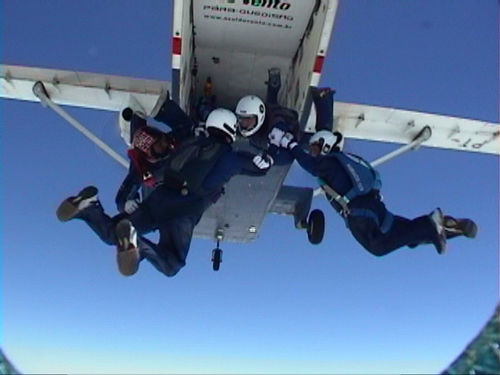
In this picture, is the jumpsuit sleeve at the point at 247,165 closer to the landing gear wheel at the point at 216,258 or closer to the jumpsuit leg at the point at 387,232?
the jumpsuit leg at the point at 387,232

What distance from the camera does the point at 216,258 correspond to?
31.9 ft

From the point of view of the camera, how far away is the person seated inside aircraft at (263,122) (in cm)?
815

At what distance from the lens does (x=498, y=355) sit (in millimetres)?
7574

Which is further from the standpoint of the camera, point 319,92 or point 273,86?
point 273,86

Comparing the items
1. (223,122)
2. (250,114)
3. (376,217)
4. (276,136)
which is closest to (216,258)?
(276,136)

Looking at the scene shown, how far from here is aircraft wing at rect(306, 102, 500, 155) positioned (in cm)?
971

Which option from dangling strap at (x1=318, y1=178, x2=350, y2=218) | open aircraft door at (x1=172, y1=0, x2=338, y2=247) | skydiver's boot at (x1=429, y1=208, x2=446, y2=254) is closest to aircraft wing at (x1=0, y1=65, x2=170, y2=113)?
open aircraft door at (x1=172, y1=0, x2=338, y2=247)

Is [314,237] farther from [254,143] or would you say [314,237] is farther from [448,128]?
[448,128]

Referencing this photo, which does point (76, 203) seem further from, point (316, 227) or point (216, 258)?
point (316, 227)

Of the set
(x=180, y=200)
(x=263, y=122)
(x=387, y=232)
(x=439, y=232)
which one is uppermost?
(x=263, y=122)

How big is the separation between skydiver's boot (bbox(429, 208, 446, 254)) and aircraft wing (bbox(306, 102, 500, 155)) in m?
2.54

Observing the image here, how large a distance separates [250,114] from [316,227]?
209 cm

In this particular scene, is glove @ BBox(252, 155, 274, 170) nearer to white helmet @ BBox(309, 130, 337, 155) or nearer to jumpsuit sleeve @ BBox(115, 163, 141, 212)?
white helmet @ BBox(309, 130, 337, 155)

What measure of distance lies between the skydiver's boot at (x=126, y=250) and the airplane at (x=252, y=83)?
244cm
